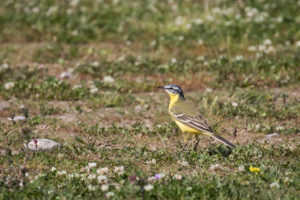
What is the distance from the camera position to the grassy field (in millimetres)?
6453

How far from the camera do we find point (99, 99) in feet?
35.4

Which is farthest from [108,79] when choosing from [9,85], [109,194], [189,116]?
[109,194]

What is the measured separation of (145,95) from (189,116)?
310 centimetres

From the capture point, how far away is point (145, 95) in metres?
11.3

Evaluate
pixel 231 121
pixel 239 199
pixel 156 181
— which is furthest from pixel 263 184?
pixel 231 121

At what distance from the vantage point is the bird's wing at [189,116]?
26.3ft

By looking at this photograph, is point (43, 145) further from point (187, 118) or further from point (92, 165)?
point (187, 118)

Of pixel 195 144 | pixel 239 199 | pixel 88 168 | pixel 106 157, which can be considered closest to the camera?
pixel 239 199

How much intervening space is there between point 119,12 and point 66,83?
16.8 ft

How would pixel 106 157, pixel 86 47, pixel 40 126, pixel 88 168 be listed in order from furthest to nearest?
pixel 86 47 → pixel 40 126 → pixel 106 157 → pixel 88 168

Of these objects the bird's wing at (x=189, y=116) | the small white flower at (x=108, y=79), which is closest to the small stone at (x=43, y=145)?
the bird's wing at (x=189, y=116)

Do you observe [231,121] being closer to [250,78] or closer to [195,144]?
[195,144]

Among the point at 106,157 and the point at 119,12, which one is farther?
the point at 119,12

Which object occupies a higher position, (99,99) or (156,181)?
(156,181)
